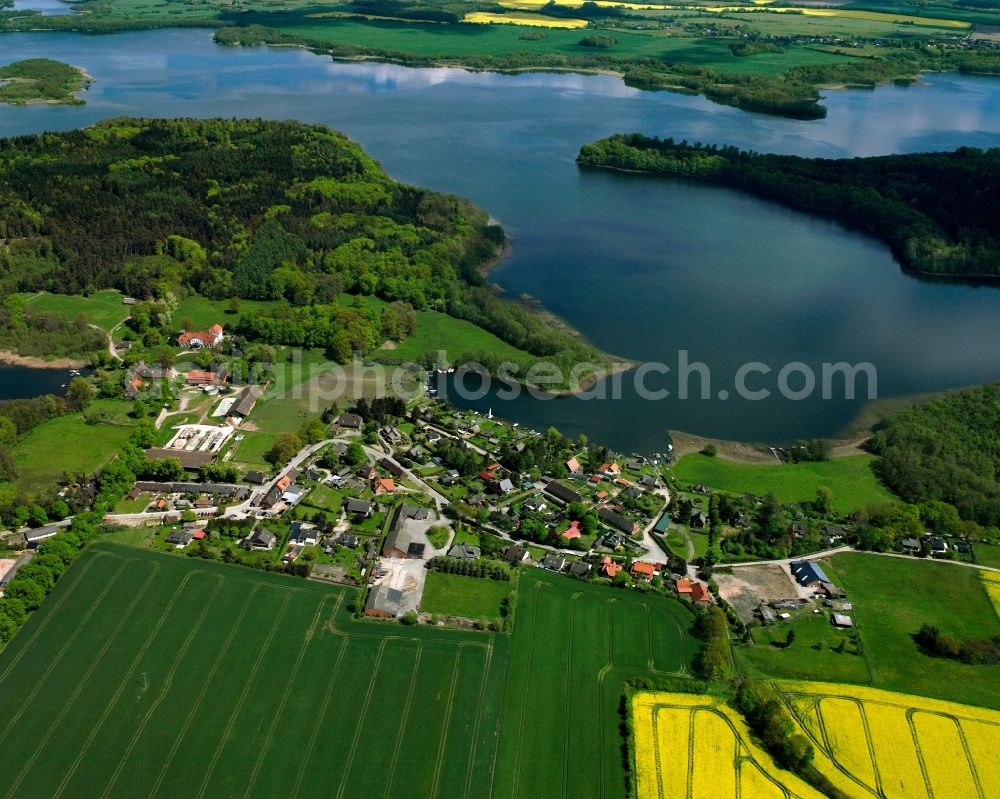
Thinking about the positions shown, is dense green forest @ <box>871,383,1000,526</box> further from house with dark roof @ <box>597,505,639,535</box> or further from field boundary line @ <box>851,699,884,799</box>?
house with dark roof @ <box>597,505,639,535</box>

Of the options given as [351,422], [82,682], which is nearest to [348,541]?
[351,422]

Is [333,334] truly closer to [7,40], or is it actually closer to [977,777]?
[977,777]

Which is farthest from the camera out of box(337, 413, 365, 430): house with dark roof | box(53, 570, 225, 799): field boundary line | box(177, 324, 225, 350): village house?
box(177, 324, 225, 350): village house

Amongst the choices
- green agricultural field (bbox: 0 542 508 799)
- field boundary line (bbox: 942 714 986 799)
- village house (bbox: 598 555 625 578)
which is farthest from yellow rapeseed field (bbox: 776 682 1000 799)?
green agricultural field (bbox: 0 542 508 799)

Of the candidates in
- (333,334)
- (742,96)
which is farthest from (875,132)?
(333,334)

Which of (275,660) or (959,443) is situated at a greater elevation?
(959,443)

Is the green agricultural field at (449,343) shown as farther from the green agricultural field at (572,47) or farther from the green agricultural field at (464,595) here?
the green agricultural field at (572,47)
